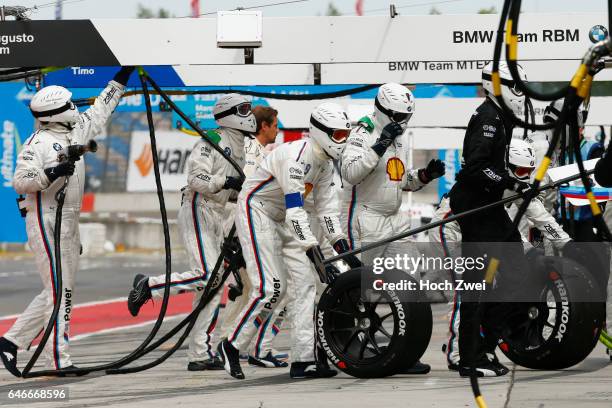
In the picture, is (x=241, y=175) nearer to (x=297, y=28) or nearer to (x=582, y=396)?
(x=297, y=28)

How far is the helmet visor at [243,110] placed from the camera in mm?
9578

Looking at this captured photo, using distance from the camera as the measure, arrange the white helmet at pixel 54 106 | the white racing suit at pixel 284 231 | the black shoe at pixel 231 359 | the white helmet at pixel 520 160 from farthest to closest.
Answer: the white helmet at pixel 54 106 → the white helmet at pixel 520 160 → the black shoe at pixel 231 359 → the white racing suit at pixel 284 231

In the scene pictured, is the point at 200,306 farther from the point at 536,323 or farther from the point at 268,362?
the point at 536,323

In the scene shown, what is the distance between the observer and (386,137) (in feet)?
28.8

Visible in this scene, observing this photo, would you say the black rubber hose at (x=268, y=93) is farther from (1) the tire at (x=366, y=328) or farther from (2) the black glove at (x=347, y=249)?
(1) the tire at (x=366, y=328)

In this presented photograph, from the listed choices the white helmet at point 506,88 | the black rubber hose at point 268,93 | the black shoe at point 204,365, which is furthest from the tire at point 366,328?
the black rubber hose at point 268,93

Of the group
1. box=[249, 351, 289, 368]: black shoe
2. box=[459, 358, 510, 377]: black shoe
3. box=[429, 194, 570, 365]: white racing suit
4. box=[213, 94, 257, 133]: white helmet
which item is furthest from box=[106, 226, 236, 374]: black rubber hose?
box=[459, 358, 510, 377]: black shoe

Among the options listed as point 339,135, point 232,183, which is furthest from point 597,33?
point 232,183

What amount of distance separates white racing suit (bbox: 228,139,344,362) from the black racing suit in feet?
2.96

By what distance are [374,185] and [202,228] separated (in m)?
1.34

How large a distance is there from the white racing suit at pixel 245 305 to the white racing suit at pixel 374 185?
705 millimetres

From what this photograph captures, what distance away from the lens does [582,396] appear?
7.05 metres

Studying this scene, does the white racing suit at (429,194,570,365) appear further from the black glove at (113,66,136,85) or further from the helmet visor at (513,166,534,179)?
the black glove at (113,66,136,85)

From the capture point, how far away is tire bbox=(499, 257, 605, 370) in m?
7.88
